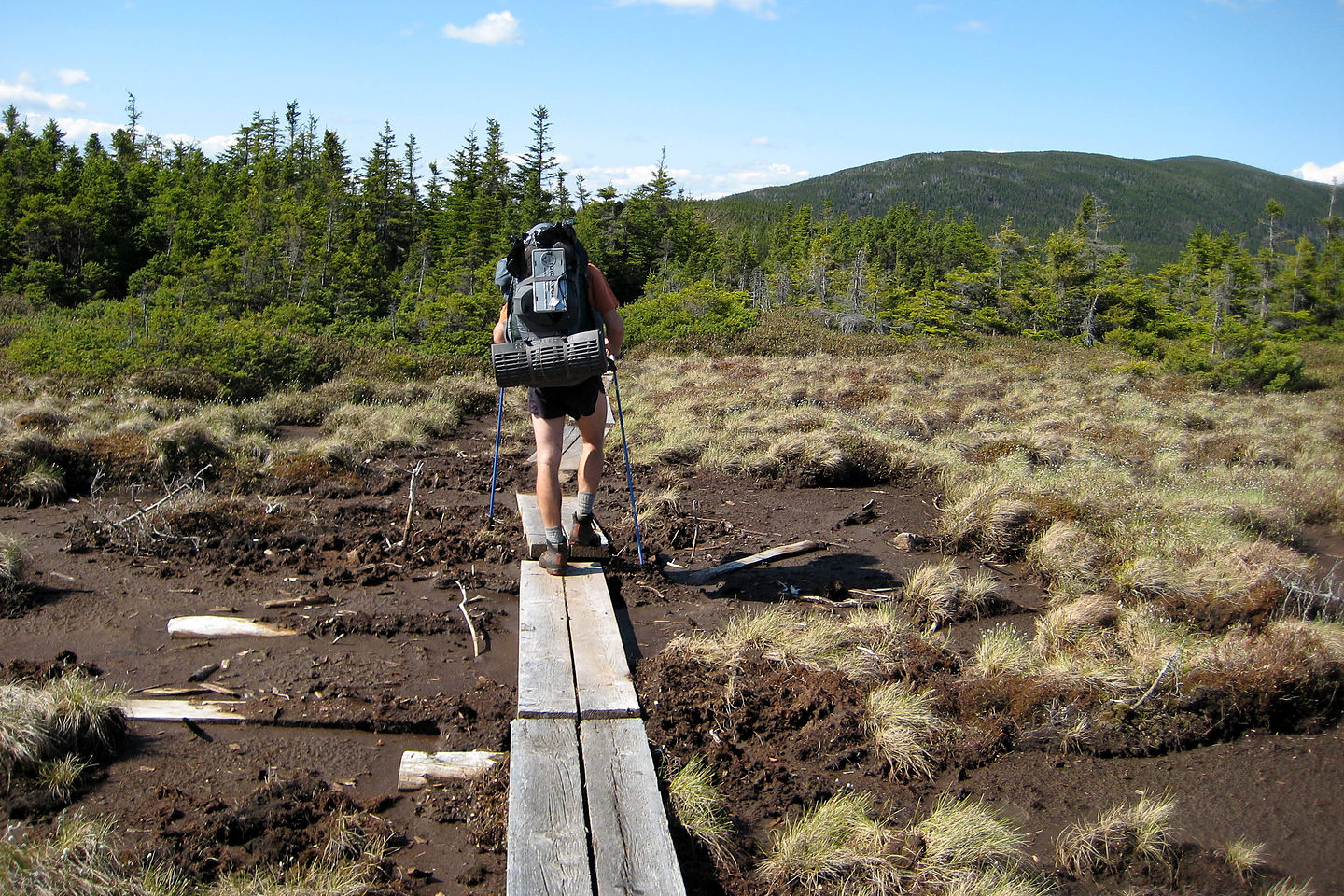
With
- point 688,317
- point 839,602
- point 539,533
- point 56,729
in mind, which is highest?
point 688,317

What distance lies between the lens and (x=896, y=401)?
14742 mm

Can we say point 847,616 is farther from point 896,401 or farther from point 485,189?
point 485,189

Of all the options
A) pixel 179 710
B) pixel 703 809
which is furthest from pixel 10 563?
pixel 703 809

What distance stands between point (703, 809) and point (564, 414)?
107 inches

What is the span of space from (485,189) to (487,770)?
5860 cm

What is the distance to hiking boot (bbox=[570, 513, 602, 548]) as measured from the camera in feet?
18.4

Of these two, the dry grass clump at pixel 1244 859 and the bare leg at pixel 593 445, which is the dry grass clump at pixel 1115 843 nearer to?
the dry grass clump at pixel 1244 859

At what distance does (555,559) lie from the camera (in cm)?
530

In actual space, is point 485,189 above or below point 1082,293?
above

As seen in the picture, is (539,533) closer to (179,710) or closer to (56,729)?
(179,710)

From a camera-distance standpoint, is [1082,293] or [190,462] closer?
[190,462]

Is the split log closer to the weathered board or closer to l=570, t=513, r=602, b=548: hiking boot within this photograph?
the weathered board

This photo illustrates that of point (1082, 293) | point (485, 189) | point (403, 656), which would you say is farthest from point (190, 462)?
point (485, 189)

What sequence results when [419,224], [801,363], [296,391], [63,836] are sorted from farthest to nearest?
1. [419,224]
2. [801,363]
3. [296,391]
4. [63,836]
